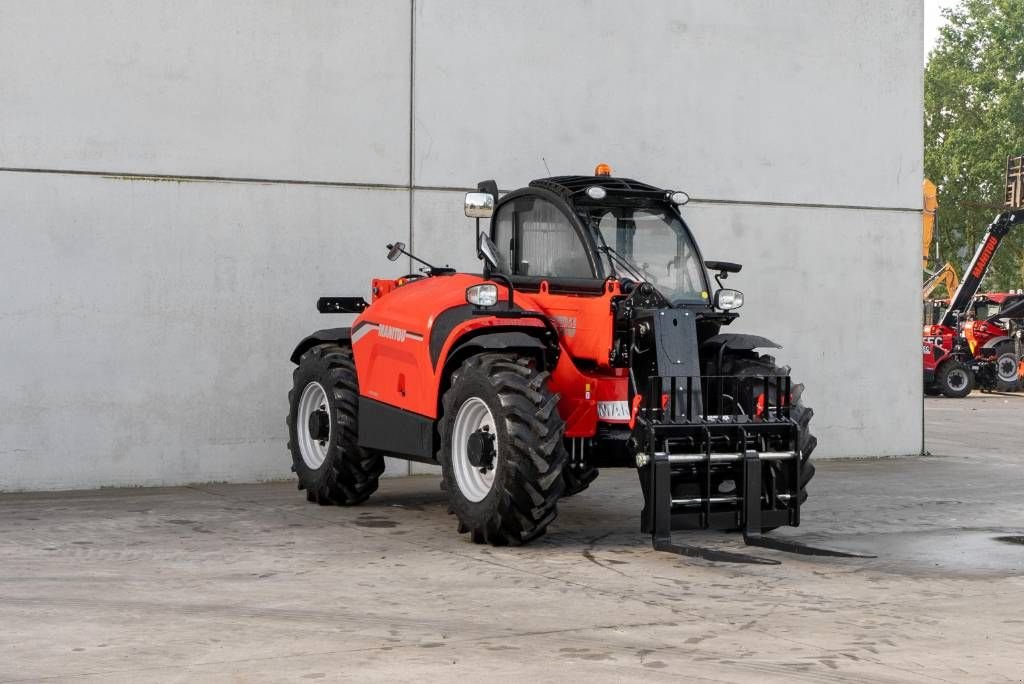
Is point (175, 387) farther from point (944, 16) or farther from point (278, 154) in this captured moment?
point (944, 16)

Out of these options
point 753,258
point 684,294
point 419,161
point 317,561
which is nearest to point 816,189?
point 753,258

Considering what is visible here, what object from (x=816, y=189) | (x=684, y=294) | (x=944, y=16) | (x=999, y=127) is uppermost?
(x=944, y=16)

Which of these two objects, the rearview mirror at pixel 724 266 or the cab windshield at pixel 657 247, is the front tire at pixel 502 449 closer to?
the cab windshield at pixel 657 247

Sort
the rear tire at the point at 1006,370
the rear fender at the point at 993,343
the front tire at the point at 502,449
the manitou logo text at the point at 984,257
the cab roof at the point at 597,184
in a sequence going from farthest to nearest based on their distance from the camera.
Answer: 1. the rear fender at the point at 993,343
2. the rear tire at the point at 1006,370
3. the manitou logo text at the point at 984,257
4. the cab roof at the point at 597,184
5. the front tire at the point at 502,449

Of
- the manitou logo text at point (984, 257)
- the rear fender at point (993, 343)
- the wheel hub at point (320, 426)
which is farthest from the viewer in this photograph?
the rear fender at point (993, 343)

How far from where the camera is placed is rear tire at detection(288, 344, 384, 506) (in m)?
11.3

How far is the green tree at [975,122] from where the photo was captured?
52594 mm

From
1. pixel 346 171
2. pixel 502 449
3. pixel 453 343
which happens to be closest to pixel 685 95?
pixel 346 171

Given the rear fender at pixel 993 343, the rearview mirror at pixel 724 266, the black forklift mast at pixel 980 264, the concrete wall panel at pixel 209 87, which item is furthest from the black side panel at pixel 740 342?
the rear fender at pixel 993 343

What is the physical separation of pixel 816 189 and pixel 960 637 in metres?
9.11

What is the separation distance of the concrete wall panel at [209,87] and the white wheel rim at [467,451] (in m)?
4.23

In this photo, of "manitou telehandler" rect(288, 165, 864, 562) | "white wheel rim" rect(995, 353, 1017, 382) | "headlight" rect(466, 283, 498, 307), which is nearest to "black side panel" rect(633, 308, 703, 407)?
"manitou telehandler" rect(288, 165, 864, 562)

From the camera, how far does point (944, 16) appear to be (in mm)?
57469

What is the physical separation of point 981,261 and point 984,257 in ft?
0.32
